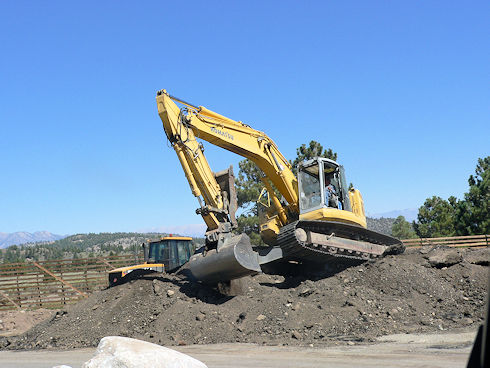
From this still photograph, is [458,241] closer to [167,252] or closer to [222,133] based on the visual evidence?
[167,252]

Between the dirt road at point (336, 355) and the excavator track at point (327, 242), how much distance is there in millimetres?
3556

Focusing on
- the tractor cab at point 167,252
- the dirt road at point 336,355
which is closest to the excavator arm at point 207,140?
the dirt road at point 336,355

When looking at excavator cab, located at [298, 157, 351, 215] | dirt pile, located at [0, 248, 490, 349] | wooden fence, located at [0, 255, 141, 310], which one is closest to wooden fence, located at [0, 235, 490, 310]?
wooden fence, located at [0, 255, 141, 310]

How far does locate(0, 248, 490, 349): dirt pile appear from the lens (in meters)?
10.5

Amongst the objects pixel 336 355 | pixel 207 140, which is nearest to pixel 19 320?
pixel 207 140

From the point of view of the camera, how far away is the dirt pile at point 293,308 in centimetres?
1052

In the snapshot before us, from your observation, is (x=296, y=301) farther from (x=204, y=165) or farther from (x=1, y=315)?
(x=1, y=315)

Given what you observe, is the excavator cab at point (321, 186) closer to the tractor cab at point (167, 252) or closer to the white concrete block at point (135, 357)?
the tractor cab at point (167, 252)

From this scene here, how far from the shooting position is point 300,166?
1390cm

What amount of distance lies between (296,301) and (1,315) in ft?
Answer: 43.6

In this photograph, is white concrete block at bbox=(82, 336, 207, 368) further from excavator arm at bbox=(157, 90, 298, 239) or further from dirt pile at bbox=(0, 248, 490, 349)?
excavator arm at bbox=(157, 90, 298, 239)

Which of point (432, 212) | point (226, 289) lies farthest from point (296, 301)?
point (432, 212)

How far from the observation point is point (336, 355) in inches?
318

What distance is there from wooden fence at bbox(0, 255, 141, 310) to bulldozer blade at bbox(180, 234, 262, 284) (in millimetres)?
11744
